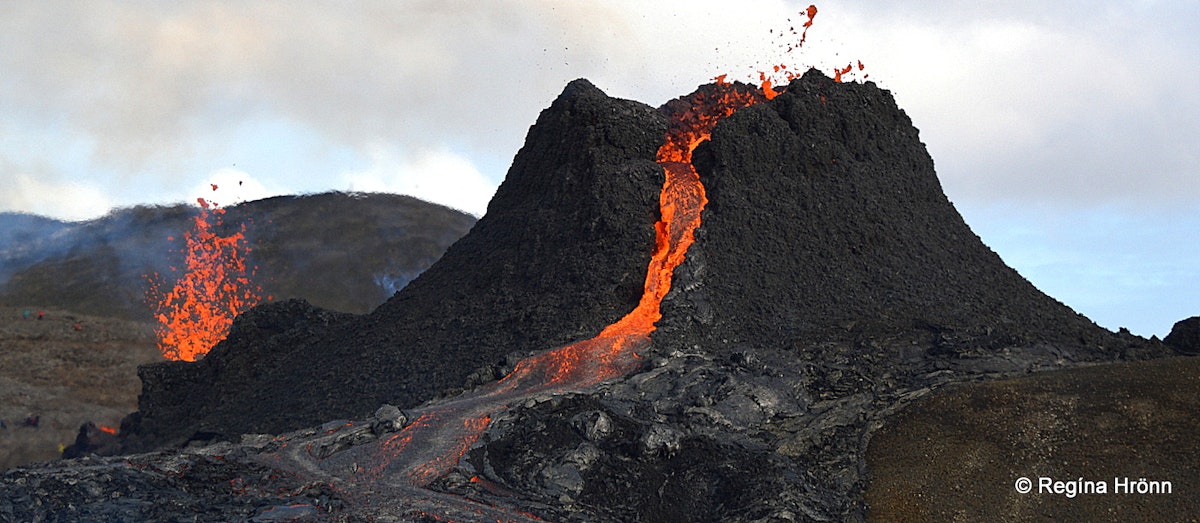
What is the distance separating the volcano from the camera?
23.1 metres

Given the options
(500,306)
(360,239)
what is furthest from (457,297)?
(360,239)

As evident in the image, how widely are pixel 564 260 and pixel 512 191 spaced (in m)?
5.23

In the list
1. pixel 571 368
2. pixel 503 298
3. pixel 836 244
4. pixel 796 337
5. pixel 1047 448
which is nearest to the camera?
pixel 1047 448

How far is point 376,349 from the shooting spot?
110 ft

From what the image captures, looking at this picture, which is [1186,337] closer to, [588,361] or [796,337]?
[796,337]

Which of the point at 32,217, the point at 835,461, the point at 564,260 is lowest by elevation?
the point at 835,461

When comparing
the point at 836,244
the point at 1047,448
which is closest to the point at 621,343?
the point at 836,244

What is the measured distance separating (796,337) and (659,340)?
3655 mm

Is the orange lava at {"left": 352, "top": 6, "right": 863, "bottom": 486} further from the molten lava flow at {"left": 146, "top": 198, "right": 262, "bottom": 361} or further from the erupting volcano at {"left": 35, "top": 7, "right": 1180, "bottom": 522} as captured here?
the molten lava flow at {"left": 146, "top": 198, "right": 262, "bottom": 361}

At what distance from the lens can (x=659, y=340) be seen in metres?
28.9

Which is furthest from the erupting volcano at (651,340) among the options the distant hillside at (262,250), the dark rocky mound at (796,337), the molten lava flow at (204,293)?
the distant hillside at (262,250)

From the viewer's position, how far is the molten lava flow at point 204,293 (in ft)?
209

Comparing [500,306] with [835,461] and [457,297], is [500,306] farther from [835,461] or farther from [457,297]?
[835,461]

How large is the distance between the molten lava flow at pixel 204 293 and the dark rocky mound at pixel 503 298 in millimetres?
24972
